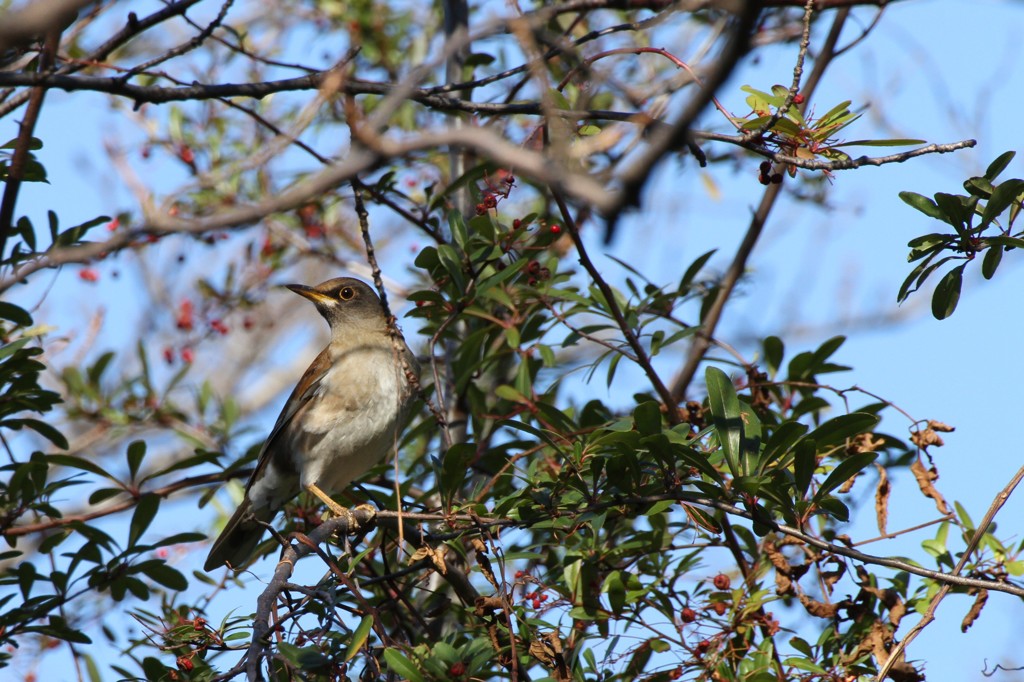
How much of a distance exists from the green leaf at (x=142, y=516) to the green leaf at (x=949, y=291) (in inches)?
153

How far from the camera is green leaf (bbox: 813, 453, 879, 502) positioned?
158 inches

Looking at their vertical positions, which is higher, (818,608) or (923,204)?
(923,204)

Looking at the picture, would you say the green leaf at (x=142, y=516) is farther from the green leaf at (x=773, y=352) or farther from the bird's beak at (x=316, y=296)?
the green leaf at (x=773, y=352)

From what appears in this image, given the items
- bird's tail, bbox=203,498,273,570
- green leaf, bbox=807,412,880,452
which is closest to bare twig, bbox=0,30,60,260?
bird's tail, bbox=203,498,273,570

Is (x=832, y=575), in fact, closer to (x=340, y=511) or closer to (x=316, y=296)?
(x=340, y=511)

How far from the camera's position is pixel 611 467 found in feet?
13.4

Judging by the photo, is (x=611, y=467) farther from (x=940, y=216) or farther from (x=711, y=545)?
(x=940, y=216)

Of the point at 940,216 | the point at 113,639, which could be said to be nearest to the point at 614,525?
the point at 940,216

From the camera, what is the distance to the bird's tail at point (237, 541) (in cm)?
672

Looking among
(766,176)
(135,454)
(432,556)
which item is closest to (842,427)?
(766,176)

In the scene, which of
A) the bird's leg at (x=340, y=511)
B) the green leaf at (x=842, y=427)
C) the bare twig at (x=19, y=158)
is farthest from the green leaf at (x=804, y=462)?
the bare twig at (x=19, y=158)

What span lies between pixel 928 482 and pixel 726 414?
126cm

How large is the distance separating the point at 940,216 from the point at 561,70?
3.94m

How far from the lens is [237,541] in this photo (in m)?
6.90
